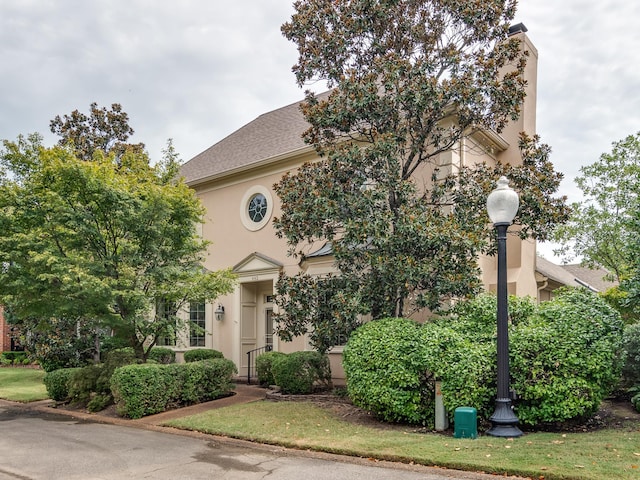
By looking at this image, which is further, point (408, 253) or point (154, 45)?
point (154, 45)

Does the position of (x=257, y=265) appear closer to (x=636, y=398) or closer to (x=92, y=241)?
(x=92, y=241)

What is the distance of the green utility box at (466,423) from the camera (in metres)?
7.31

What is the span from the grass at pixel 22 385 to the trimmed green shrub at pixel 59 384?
1.12 metres

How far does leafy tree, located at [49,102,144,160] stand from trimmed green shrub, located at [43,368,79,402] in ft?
44.1

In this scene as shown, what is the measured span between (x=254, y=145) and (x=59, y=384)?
911cm

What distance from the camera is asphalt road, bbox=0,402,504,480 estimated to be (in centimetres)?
620

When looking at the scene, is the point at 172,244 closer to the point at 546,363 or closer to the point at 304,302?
the point at 304,302

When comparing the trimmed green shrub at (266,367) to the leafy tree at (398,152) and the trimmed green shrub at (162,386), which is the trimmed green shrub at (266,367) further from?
the leafy tree at (398,152)

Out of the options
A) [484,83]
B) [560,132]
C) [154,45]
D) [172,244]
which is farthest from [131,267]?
[560,132]

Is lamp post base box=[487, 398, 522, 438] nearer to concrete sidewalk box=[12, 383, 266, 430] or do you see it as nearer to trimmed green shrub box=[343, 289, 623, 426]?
trimmed green shrub box=[343, 289, 623, 426]

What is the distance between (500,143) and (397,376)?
7707 mm

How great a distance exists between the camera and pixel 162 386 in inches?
419

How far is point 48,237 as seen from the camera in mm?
11016

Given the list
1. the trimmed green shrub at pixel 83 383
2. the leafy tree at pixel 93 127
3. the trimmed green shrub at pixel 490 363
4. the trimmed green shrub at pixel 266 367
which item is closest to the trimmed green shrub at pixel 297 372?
the trimmed green shrub at pixel 266 367
